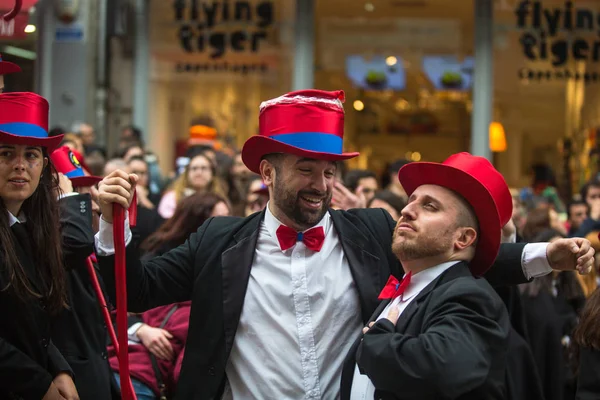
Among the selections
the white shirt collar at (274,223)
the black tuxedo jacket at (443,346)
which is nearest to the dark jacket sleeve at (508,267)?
the black tuxedo jacket at (443,346)

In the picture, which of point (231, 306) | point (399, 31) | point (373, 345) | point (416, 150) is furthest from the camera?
point (416, 150)

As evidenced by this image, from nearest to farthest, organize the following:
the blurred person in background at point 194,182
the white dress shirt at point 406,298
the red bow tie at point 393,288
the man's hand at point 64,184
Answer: the white dress shirt at point 406,298, the red bow tie at point 393,288, the man's hand at point 64,184, the blurred person in background at point 194,182

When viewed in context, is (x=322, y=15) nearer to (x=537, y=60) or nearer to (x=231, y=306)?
(x=537, y=60)

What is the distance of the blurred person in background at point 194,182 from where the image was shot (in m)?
9.21

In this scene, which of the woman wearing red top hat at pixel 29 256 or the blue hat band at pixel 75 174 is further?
the blue hat band at pixel 75 174

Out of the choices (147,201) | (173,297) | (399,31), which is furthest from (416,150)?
(173,297)

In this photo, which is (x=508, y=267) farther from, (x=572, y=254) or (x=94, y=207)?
(x=94, y=207)

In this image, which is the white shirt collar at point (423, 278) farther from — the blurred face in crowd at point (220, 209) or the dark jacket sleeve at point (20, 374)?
the blurred face in crowd at point (220, 209)

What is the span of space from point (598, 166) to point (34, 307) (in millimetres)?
10972

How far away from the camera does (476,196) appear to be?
3.97m

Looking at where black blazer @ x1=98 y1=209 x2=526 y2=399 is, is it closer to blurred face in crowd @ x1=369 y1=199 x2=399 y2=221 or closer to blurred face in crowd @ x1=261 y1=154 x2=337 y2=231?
blurred face in crowd @ x1=261 y1=154 x2=337 y2=231

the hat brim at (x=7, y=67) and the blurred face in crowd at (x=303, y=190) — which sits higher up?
the hat brim at (x=7, y=67)

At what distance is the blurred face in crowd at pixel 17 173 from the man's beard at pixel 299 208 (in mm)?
1057

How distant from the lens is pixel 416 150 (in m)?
15.9
